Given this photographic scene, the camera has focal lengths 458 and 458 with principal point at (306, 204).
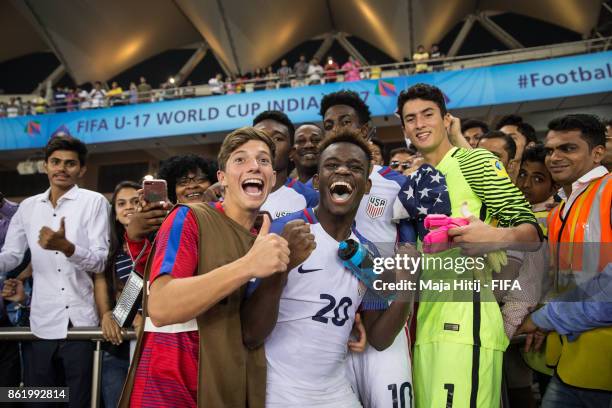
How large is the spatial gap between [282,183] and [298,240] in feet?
5.99

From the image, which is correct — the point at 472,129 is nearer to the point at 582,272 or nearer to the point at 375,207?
the point at 375,207

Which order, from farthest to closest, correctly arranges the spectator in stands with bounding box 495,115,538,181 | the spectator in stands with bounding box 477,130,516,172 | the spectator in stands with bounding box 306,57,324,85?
the spectator in stands with bounding box 306,57,324,85 < the spectator in stands with bounding box 495,115,538,181 < the spectator in stands with bounding box 477,130,516,172

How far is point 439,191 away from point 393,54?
22.4 metres

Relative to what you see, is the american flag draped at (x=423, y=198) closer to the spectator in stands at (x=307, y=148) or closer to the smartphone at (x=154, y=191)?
the spectator in stands at (x=307, y=148)

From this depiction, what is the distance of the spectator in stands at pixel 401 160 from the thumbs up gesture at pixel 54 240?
131 inches

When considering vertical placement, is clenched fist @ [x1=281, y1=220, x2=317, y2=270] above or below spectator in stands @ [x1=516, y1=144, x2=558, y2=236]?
below

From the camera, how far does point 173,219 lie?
1.98 m

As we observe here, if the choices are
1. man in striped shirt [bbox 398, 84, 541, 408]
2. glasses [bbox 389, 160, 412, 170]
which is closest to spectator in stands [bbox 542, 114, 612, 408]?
man in striped shirt [bbox 398, 84, 541, 408]

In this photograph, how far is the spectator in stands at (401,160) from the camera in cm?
521

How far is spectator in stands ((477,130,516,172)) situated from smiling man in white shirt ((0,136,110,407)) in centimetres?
340

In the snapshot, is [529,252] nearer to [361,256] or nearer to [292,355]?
[361,256]

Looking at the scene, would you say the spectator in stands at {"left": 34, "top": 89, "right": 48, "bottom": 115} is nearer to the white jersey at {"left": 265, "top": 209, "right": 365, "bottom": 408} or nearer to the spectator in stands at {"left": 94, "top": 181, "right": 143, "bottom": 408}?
the spectator in stands at {"left": 94, "top": 181, "right": 143, "bottom": 408}

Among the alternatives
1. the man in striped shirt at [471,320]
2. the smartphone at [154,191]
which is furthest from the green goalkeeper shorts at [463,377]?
the smartphone at [154,191]

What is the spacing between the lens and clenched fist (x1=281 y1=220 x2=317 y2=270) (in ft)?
6.15
